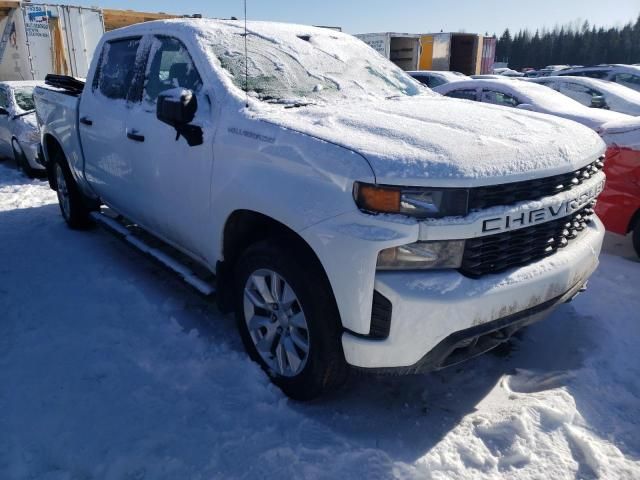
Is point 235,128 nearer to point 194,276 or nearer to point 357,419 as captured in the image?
point 194,276

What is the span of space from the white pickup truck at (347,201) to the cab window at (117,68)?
0.95 feet

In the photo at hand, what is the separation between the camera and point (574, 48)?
234 ft

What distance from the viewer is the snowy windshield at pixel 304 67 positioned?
10.1 feet

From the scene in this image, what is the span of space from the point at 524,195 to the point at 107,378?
2362 millimetres

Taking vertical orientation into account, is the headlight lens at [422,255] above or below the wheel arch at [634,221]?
above

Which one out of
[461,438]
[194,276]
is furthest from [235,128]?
[461,438]

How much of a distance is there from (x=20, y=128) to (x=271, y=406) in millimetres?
7639

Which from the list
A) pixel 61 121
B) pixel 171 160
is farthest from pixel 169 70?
pixel 61 121

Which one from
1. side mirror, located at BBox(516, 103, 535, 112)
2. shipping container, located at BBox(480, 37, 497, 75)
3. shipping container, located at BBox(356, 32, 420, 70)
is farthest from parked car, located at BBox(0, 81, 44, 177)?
shipping container, located at BBox(480, 37, 497, 75)

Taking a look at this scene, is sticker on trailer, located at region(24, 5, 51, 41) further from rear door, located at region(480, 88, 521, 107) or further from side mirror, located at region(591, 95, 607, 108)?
side mirror, located at region(591, 95, 607, 108)

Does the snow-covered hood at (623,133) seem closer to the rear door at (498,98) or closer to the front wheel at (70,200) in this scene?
the rear door at (498,98)

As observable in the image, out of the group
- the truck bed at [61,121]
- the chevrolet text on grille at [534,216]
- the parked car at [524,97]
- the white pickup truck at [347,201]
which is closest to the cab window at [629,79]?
the parked car at [524,97]

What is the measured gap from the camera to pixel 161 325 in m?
3.41

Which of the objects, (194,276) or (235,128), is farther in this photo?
(194,276)
